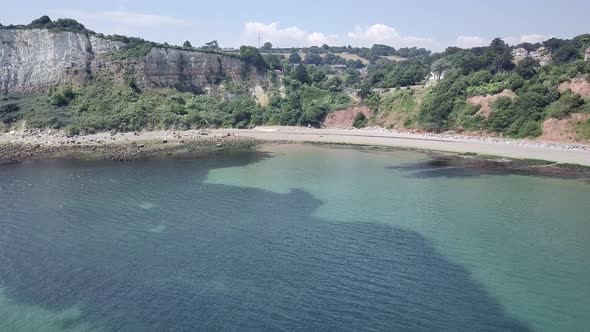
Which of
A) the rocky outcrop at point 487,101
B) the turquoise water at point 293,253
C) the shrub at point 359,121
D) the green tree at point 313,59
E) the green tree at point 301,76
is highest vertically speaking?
the green tree at point 313,59

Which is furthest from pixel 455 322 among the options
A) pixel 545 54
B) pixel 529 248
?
pixel 545 54

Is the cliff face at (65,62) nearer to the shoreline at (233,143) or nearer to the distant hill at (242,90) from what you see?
the distant hill at (242,90)

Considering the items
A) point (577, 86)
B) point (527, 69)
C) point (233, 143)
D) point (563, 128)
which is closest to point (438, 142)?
point (563, 128)

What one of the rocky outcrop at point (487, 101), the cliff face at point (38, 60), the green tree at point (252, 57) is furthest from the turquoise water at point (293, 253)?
the green tree at point (252, 57)

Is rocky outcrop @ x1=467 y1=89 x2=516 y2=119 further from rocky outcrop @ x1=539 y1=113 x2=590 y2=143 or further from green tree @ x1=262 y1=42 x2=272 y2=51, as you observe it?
green tree @ x1=262 y1=42 x2=272 y2=51

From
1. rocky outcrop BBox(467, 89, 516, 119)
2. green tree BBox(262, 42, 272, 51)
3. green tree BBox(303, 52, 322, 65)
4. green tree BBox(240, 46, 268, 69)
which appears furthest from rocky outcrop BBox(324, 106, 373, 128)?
green tree BBox(262, 42, 272, 51)

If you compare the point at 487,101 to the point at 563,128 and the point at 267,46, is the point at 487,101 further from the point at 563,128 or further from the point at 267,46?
the point at 267,46
